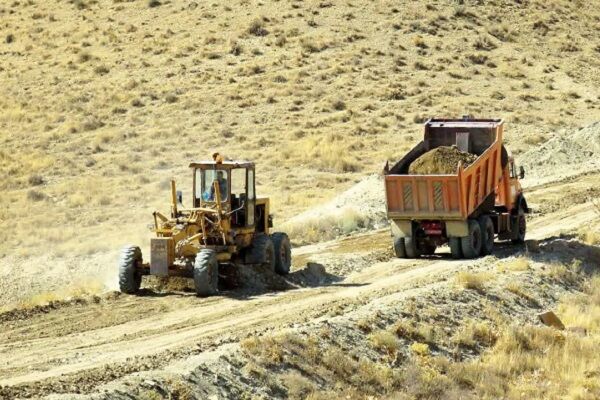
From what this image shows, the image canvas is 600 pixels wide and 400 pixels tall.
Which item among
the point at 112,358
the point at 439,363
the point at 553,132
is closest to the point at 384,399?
the point at 439,363

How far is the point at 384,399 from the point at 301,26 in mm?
50345

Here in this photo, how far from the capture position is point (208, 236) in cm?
2405

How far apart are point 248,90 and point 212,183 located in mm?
33891

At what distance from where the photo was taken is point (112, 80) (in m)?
60.8

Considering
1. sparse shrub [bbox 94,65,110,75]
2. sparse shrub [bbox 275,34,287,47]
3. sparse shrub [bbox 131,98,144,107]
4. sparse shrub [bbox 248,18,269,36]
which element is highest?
sparse shrub [bbox 248,18,269,36]

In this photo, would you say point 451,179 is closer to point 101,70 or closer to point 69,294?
point 69,294

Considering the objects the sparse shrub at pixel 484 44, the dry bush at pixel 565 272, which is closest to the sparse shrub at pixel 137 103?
the sparse shrub at pixel 484 44

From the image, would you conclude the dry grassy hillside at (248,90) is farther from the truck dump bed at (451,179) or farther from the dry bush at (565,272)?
the dry bush at (565,272)

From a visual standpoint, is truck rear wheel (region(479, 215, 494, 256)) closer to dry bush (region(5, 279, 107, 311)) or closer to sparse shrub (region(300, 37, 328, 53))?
dry bush (region(5, 279, 107, 311))

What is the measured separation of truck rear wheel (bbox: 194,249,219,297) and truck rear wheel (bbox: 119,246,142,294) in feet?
4.78

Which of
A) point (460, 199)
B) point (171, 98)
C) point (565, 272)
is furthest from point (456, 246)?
point (171, 98)

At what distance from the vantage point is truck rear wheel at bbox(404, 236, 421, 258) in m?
28.2

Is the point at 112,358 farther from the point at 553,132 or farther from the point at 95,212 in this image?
the point at 553,132

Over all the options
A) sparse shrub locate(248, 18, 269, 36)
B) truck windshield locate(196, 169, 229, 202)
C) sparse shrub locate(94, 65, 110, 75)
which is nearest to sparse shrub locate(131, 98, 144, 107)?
sparse shrub locate(94, 65, 110, 75)
